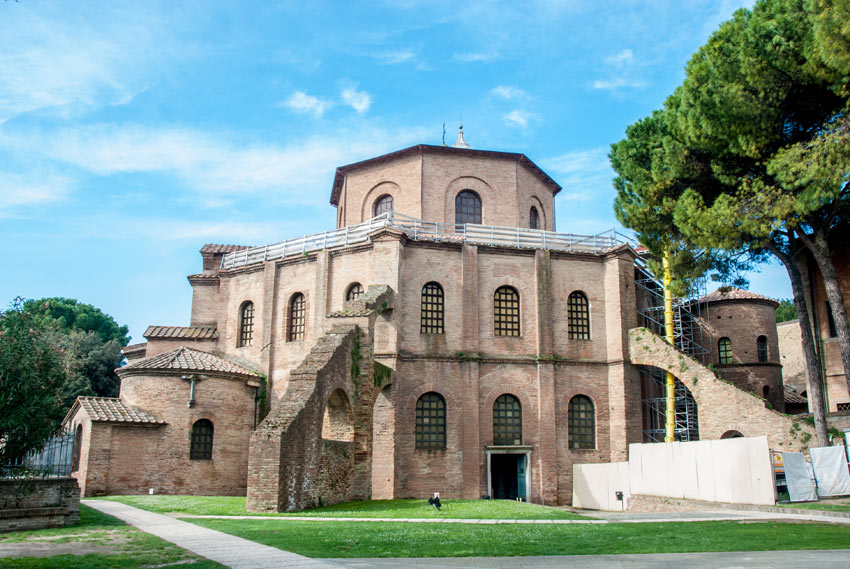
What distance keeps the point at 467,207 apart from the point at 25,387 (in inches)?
817

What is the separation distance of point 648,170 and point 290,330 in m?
15.2

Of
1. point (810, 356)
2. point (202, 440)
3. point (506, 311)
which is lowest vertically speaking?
point (202, 440)

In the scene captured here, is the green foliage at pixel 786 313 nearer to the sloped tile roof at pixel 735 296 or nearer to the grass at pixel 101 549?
the sloped tile roof at pixel 735 296

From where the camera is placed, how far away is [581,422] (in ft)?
91.5

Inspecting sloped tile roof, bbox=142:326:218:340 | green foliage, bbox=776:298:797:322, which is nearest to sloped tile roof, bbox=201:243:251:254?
sloped tile roof, bbox=142:326:218:340

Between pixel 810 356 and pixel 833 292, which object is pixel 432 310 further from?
pixel 833 292

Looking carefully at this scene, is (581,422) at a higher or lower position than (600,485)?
higher

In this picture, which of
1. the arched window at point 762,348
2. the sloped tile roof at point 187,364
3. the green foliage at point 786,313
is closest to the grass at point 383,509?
the sloped tile roof at point 187,364

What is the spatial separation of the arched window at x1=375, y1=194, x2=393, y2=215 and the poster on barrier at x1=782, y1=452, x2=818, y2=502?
19255 millimetres

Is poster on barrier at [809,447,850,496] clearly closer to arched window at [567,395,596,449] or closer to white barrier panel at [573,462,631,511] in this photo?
white barrier panel at [573,462,631,511]

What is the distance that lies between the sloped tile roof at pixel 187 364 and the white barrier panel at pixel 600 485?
1299 cm

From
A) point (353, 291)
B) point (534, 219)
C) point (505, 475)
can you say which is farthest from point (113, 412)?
point (534, 219)

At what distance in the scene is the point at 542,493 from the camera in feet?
86.5

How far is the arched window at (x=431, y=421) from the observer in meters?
26.1
